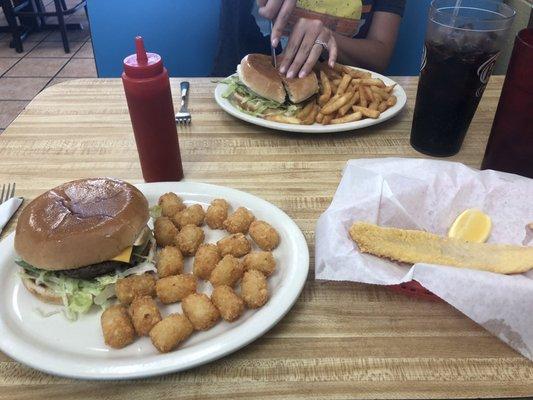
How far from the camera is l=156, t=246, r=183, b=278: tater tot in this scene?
979mm

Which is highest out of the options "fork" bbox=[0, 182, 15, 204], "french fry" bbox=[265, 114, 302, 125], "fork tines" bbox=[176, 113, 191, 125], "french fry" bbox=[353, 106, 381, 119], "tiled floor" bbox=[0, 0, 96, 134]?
"french fry" bbox=[353, 106, 381, 119]

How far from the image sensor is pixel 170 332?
83 cm

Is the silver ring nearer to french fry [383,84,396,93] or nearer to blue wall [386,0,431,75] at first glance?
french fry [383,84,396,93]

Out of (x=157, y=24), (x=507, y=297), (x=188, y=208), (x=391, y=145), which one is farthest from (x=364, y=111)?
(x=157, y=24)

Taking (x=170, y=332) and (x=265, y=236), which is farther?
(x=265, y=236)

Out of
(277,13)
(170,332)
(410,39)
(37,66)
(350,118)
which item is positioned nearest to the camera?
(170,332)

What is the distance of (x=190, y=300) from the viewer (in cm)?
89

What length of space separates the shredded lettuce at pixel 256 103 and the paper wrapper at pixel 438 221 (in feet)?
1.78

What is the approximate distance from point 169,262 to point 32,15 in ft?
16.9

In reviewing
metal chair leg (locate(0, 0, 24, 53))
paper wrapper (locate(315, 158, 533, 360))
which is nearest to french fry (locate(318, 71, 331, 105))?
paper wrapper (locate(315, 158, 533, 360))

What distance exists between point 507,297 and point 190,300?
58cm

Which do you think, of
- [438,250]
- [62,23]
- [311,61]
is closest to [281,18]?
[311,61]

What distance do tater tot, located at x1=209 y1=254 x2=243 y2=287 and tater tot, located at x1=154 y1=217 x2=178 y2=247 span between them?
0.51ft

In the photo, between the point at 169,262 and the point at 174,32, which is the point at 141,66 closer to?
A: the point at 169,262
